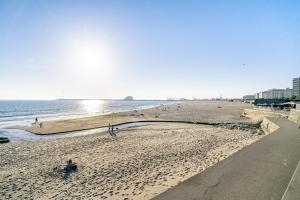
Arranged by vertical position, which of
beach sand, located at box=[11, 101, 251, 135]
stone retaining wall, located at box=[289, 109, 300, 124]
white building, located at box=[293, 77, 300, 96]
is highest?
white building, located at box=[293, 77, 300, 96]

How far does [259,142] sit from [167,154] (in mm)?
6716

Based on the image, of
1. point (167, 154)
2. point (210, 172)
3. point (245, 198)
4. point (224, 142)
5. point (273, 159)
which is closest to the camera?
point (245, 198)

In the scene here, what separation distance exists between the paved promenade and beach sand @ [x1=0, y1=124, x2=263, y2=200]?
2407 millimetres

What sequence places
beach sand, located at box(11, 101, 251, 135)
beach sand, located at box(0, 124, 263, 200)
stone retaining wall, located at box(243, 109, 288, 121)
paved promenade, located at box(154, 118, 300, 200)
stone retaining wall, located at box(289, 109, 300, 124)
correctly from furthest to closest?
1. beach sand, located at box(11, 101, 251, 135)
2. stone retaining wall, located at box(243, 109, 288, 121)
3. stone retaining wall, located at box(289, 109, 300, 124)
4. beach sand, located at box(0, 124, 263, 200)
5. paved promenade, located at box(154, 118, 300, 200)

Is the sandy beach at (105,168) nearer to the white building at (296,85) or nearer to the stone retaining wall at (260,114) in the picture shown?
the stone retaining wall at (260,114)

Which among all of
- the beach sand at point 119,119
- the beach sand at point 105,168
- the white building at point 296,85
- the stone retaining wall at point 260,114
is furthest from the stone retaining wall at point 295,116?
the white building at point 296,85

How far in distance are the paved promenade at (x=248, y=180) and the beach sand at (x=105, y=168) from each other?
241 cm

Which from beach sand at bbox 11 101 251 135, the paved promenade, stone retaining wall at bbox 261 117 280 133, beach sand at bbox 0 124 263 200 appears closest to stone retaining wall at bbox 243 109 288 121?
beach sand at bbox 11 101 251 135

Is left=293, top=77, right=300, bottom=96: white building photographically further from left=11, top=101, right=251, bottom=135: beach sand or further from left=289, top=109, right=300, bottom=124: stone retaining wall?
left=289, top=109, right=300, bottom=124: stone retaining wall

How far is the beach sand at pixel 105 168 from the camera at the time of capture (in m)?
10.9

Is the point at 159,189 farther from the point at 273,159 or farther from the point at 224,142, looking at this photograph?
the point at 224,142

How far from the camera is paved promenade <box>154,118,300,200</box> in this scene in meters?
7.27

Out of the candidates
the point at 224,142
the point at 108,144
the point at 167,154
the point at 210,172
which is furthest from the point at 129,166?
the point at 224,142

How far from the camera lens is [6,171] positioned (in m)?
15.0
